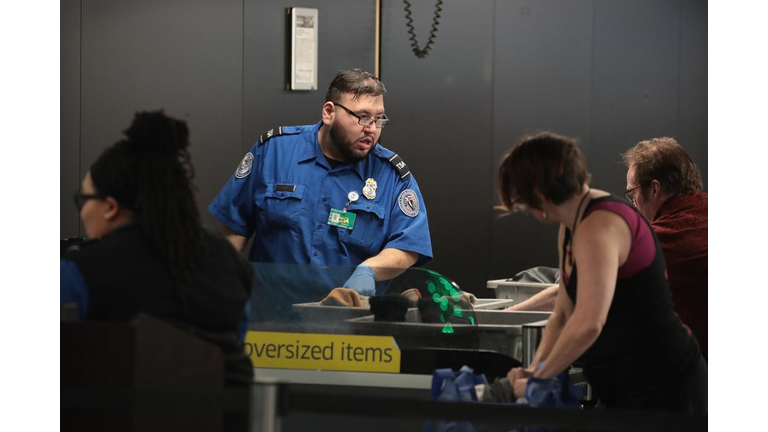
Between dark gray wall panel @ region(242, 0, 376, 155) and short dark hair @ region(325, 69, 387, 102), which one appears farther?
dark gray wall panel @ region(242, 0, 376, 155)

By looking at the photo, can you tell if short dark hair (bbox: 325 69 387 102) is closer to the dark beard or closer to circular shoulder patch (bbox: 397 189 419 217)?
the dark beard

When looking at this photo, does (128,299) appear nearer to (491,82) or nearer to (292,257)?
(292,257)

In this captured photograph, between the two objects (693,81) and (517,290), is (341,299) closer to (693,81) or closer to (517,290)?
(517,290)

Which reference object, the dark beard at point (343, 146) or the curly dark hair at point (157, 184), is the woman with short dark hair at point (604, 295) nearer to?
the curly dark hair at point (157, 184)

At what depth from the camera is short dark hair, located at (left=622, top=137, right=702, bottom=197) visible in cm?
225

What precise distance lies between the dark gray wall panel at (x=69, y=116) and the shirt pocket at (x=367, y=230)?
77 centimetres

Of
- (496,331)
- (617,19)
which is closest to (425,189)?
(617,19)

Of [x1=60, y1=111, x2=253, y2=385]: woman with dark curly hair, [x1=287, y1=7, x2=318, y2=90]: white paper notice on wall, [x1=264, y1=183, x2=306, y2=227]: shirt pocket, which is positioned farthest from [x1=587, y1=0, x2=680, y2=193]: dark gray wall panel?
[x1=60, y1=111, x2=253, y2=385]: woman with dark curly hair

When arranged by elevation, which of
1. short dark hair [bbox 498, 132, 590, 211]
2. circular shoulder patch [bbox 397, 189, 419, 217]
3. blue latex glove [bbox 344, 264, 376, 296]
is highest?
short dark hair [bbox 498, 132, 590, 211]

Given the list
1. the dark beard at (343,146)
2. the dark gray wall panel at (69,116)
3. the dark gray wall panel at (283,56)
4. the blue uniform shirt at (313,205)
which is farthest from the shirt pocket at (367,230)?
the dark gray wall panel at (283,56)

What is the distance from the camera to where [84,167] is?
1585 mm

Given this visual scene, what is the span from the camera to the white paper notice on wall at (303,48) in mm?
3400

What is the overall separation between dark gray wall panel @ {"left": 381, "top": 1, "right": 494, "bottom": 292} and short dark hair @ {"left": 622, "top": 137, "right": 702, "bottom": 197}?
137 cm

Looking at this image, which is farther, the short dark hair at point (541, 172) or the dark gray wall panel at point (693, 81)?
the dark gray wall panel at point (693, 81)
